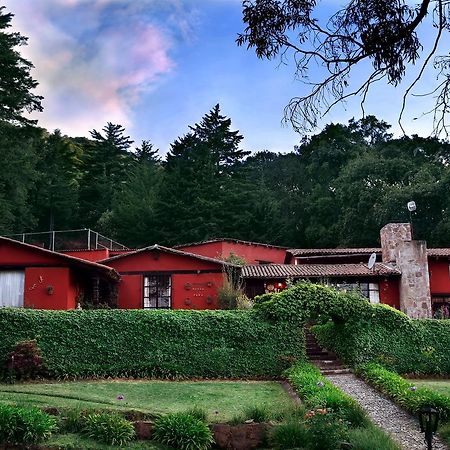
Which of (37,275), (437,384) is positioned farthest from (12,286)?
(437,384)

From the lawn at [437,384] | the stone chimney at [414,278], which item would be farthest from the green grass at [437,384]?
the stone chimney at [414,278]

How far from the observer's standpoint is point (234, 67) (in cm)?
629

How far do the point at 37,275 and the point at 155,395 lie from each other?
34.5ft

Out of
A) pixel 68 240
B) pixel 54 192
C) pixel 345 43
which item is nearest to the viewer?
pixel 345 43

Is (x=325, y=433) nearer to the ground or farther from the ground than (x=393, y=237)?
nearer to the ground

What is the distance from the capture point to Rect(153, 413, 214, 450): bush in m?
7.59

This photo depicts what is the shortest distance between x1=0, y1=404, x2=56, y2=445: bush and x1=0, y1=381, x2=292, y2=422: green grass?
1923mm

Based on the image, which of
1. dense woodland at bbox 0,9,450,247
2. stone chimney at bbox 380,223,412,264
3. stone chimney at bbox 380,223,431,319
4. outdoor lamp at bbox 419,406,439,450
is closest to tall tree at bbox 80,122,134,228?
dense woodland at bbox 0,9,450,247

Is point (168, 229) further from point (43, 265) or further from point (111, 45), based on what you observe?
point (111, 45)

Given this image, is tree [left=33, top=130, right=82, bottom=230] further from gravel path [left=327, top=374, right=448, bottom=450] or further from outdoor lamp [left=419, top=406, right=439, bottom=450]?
outdoor lamp [left=419, top=406, right=439, bottom=450]

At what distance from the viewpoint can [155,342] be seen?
15.6m

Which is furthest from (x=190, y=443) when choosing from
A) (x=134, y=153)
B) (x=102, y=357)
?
(x=134, y=153)

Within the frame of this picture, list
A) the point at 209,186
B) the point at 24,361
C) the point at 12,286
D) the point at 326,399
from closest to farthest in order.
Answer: the point at 326,399 < the point at 24,361 < the point at 12,286 < the point at 209,186

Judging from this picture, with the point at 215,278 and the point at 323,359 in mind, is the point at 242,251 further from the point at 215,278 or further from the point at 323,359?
the point at 323,359
